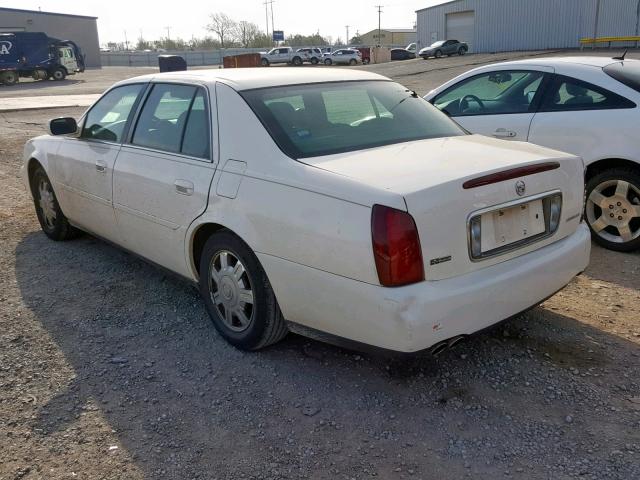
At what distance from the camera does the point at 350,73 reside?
435 centimetres

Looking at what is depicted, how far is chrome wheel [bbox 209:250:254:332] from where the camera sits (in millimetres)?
3477

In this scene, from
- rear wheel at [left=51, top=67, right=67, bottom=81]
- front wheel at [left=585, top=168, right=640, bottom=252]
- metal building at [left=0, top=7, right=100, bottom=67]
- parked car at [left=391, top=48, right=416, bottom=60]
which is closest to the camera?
front wheel at [left=585, top=168, right=640, bottom=252]

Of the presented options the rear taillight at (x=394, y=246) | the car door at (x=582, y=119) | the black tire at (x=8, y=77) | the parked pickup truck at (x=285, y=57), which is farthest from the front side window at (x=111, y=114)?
the parked pickup truck at (x=285, y=57)

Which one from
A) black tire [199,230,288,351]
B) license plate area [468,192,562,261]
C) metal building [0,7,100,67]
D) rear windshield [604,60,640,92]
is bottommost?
black tire [199,230,288,351]

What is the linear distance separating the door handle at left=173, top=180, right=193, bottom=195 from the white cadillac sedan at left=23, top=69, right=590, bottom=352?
1 cm

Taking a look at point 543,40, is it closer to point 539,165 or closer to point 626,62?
point 626,62

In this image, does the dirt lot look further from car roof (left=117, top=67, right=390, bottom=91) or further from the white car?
car roof (left=117, top=67, right=390, bottom=91)

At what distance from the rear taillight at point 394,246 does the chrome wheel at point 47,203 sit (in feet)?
13.0

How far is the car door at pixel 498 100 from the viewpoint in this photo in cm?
556

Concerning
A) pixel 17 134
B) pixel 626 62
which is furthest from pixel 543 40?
pixel 626 62

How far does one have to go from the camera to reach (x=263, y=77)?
3889mm

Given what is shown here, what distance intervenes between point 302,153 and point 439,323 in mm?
1161

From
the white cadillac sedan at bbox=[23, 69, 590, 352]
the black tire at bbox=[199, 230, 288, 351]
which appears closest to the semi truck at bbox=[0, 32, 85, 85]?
the white cadillac sedan at bbox=[23, 69, 590, 352]

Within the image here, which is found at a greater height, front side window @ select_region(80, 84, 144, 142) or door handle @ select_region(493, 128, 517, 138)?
front side window @ select_region(80, 84, 144, 142)
